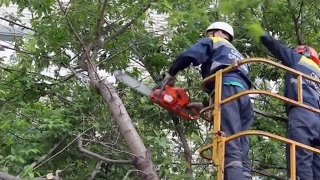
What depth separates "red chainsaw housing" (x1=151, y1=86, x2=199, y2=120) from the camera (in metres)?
6.45

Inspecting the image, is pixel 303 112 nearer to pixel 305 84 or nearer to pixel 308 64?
pixel 305 84

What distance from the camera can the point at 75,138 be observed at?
6387 mm

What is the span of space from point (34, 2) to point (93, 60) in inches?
32.4

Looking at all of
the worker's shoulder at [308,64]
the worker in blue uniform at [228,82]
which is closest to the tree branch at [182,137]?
the worker in blue uniform at [228,82]

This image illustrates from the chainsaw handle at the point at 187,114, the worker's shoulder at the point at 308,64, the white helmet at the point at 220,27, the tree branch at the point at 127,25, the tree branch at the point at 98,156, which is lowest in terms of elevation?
the tree branch at the point at 98,156

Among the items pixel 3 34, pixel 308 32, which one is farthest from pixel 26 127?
pixel 3 34

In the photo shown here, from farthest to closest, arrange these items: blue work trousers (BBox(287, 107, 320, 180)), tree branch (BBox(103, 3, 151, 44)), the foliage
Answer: tree branch (BBox(103, 3, 151, 44))
the foliage
blue work trousers (BBox(287, 107, 320, 180))

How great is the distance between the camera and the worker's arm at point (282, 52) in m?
6.07

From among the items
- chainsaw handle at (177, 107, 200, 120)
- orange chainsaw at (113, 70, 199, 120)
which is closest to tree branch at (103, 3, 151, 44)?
orange chainsaw at (113, 70, 199, 120)

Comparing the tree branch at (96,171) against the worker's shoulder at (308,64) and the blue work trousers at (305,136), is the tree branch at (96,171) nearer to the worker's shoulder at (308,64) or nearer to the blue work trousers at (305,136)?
the blue work trousers at (305,136)

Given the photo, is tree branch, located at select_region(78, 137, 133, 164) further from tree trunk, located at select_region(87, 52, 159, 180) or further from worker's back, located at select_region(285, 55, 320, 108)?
worker's back, located at select_region(285, 55, 320, 108)

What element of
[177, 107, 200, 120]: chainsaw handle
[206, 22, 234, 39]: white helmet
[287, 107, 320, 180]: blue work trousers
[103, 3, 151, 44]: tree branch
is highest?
[103, 3, 151, 44]: tree branch

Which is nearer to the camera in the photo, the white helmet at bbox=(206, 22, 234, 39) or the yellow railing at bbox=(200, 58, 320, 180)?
the yellow railing at bbox=(200, 58, 320, 180)

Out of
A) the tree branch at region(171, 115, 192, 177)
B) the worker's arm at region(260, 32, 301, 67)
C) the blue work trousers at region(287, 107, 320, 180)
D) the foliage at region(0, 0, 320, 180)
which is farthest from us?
the tree branch at region(171, 115, 192, 177)
